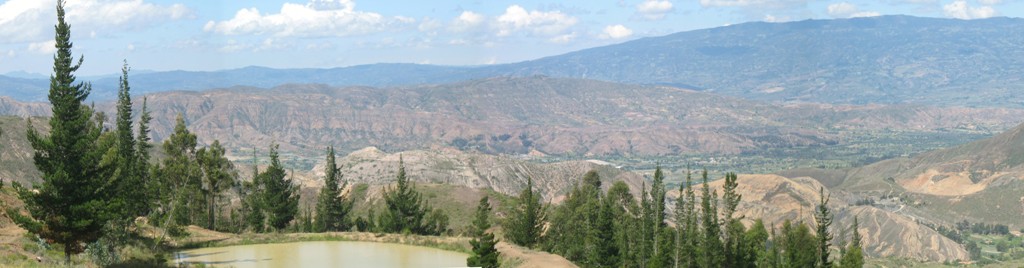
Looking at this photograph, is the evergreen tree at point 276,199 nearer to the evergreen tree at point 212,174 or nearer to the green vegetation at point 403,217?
the evergreen tree at point 212,174

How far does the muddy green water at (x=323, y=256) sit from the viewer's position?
1806 inches

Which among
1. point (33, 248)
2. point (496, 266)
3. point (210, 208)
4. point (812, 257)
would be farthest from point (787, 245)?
point (33, 248)

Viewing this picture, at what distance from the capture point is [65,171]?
32.0 m

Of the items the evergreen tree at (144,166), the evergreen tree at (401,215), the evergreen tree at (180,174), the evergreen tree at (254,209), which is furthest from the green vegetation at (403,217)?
the evergreen tree at (144,166)

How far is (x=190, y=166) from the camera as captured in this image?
66.0 metres

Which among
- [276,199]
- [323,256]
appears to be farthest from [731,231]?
[276,199]

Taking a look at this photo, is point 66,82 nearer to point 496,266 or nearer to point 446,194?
point 496,266

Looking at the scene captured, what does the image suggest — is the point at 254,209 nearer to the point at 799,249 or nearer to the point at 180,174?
the point at 180,174

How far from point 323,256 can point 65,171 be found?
1908 cm

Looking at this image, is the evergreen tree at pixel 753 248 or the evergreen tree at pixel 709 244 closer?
the evergreen tree at pixel 709 244

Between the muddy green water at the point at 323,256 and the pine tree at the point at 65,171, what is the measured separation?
9.96 meters

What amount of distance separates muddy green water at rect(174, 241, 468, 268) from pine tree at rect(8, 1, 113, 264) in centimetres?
996

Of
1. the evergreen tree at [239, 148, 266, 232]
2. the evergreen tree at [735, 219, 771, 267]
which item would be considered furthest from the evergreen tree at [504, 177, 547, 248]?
the evergreen tree at [239, 148, 266, 232]

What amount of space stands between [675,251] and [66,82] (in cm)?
4494
